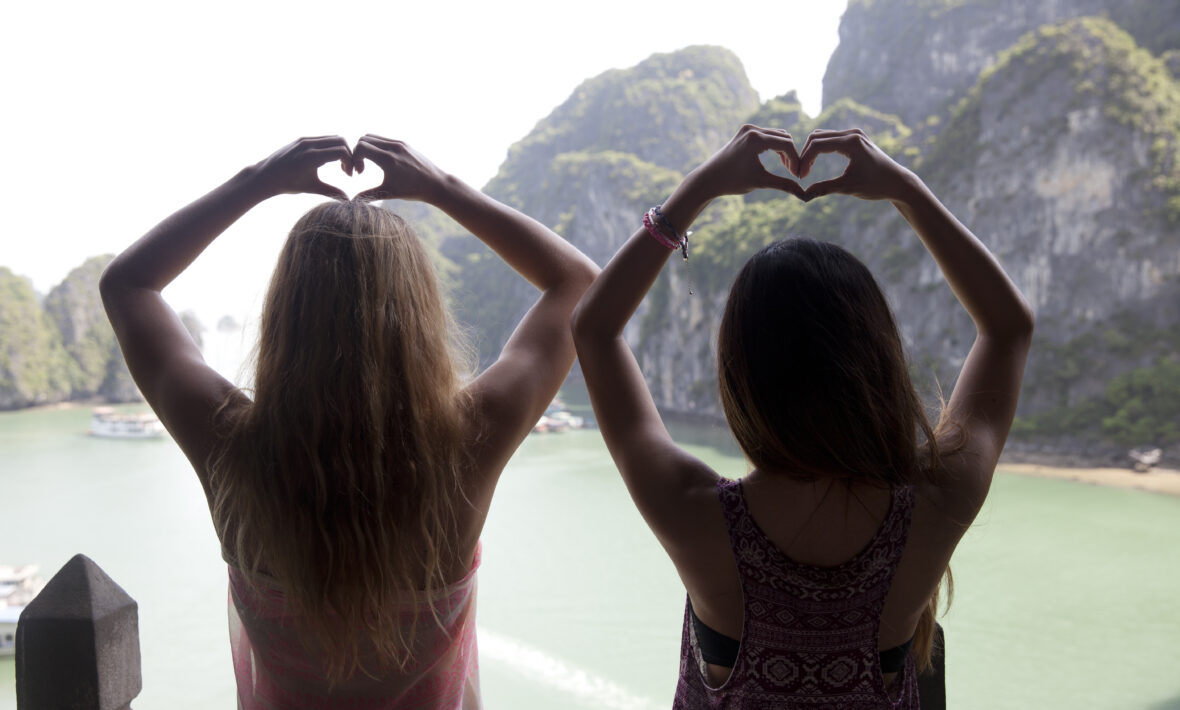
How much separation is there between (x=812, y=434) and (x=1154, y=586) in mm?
14573

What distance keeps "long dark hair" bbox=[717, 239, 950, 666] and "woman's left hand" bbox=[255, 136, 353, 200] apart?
0.42 meters

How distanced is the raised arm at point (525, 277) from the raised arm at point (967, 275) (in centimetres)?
26

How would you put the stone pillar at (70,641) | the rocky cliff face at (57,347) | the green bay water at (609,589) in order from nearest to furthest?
the stone pillar at (70,641), the green bay water at (609,589), the rocky cliff face at (57,347)

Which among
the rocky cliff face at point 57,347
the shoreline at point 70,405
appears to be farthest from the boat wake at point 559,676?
the rocky cliff face at point 57,347

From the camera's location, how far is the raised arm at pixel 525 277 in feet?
2.33

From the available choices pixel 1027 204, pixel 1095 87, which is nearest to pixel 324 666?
pixel 1027 204

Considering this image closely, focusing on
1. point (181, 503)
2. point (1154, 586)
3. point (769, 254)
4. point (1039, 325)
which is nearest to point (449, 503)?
→ point (769, 254)

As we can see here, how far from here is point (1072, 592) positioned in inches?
472

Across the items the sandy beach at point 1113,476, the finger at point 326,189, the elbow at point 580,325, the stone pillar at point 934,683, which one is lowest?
the sandy beach at point 1113,476

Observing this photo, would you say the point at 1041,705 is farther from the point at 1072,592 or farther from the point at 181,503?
the point at 181,503

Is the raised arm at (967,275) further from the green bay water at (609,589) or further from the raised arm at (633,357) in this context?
the green bay water at (609,589)

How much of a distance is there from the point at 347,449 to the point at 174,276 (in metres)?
0.30

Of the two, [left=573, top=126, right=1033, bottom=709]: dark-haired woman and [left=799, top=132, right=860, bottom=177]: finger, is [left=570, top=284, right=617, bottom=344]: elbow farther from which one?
[left=799, top=132, right=860, bottom=177]: finger

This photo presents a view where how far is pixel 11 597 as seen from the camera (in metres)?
10.8
